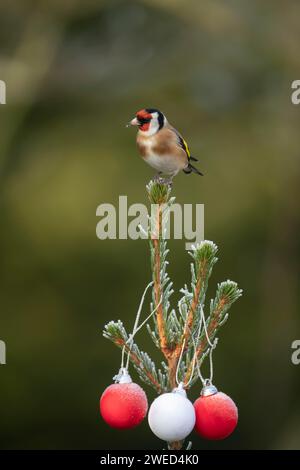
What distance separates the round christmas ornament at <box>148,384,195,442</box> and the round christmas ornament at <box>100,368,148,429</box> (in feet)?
0.08

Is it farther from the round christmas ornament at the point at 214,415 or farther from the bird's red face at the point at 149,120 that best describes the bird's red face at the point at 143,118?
the round christmas ornament at the point at 214,415

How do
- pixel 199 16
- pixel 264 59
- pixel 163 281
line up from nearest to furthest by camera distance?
1. pixel 163 281
2. pixel 199 16
3. pixel 264 59

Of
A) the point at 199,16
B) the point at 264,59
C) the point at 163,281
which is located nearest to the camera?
the point at 163,281

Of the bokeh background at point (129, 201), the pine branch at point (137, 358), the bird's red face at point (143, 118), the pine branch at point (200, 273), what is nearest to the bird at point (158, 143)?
the bird's red face at point (143, 118)

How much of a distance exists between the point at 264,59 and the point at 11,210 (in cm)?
109

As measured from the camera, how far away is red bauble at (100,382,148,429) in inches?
34.5

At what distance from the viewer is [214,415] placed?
34.3 inches

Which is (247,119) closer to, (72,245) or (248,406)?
(72,245)

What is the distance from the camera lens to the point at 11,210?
265 centimetres

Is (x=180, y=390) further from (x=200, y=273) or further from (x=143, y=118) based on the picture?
(x=143, y=118)

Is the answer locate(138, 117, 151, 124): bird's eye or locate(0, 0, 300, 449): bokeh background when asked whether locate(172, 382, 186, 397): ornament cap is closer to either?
locate(138, 117, 151, 124): bird's eye

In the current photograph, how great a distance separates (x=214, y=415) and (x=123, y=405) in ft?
0.36

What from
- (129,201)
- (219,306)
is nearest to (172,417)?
(219,306)

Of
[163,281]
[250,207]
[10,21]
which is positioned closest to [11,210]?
[10,21]
